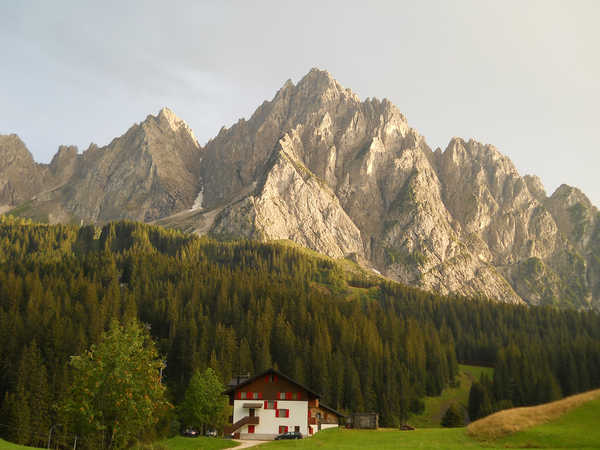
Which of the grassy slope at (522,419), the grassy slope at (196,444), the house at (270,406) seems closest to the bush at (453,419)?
the house at (270,406)

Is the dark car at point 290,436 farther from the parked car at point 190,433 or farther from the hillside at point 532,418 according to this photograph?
the hillside at point 532,418

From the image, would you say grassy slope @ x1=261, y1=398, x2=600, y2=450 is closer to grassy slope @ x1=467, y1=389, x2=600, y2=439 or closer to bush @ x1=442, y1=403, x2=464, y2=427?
grassy slope @ x1=467, y1=389, x2=600, y2=439

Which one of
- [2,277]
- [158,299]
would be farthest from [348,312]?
[2,277]

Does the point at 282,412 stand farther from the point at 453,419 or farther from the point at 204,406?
the point at 453,419

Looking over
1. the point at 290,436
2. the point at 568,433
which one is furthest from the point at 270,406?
the point at 568,433

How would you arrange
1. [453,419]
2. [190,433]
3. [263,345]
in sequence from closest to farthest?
[190,433], [453,419], [263,345]

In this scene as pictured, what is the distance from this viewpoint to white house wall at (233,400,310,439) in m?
79.9

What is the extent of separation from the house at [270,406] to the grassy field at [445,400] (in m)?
60.1

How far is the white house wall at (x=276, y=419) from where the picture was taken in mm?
79938

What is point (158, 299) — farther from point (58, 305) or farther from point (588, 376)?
point (588, 376)

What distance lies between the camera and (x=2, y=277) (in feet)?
506

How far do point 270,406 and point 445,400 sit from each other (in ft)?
294

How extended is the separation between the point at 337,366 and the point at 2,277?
10030 cm

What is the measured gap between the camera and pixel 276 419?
80.2 m
